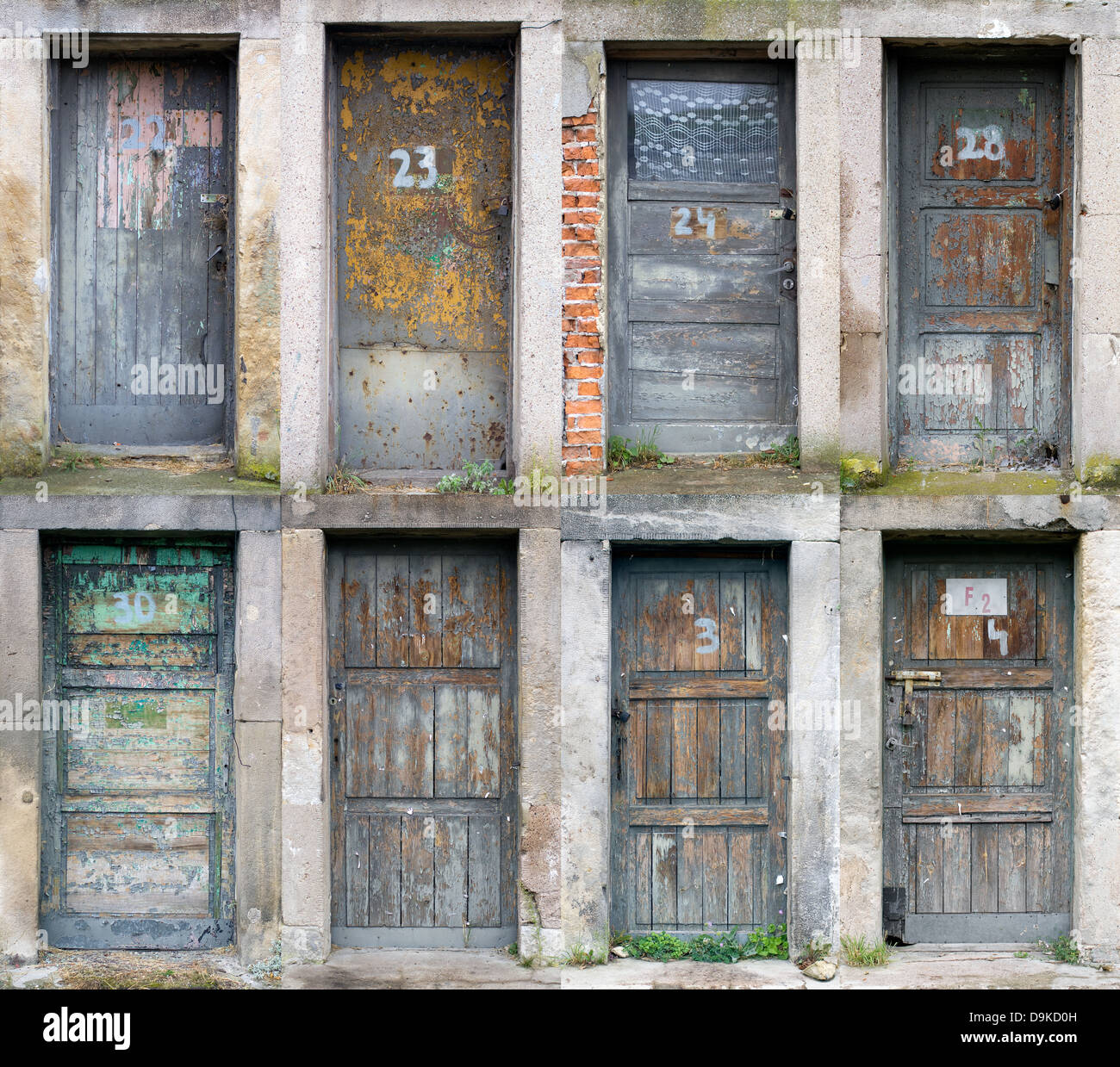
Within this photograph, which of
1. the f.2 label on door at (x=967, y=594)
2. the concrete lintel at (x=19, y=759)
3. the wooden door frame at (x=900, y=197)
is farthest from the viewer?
the f.2 label on door at (x=967, y=594)

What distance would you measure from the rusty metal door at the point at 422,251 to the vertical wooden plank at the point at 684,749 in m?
1.45

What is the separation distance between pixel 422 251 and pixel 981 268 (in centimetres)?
263

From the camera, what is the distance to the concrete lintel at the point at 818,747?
496cm

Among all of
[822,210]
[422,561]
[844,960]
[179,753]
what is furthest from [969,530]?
[179,753]

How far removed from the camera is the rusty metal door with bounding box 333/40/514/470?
520 cm

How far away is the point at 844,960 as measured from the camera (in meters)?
4.96

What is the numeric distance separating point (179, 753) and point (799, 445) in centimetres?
321

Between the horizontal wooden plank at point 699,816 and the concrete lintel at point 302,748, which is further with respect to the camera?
the horizontal wooden plank at point 699,816

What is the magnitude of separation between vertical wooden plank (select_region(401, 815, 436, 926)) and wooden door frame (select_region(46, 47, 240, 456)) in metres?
2.01

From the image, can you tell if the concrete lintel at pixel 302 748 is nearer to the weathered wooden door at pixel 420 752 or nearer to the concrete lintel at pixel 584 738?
the weathered wooden door at pixel 420 752

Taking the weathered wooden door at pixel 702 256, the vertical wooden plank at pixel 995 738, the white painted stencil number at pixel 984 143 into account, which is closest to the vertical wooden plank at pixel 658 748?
the weathered wooden door at pixel 702 256

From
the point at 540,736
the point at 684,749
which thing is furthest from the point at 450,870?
the point at 684,749

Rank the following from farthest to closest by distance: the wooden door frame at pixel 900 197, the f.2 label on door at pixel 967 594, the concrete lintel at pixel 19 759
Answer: the f.2 label on door at pixel 967 594 < the wooden door frame at pixel 900 197 < the concrete lintel at pixel 19 759

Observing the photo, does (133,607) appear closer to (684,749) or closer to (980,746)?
(684,749)
